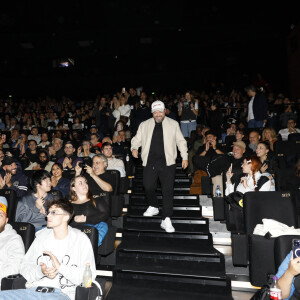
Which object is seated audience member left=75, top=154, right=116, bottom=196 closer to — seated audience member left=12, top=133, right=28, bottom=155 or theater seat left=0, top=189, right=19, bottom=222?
theater seat left=0, top=189, right=19, bottom=222

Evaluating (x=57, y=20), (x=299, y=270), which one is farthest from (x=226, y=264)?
(x=57, y=20)

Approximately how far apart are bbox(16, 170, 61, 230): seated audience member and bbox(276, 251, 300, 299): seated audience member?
2439 mm

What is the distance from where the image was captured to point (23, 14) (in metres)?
8.84

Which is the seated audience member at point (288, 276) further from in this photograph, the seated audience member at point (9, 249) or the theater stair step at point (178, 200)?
the theater stair step at point (178, 200)

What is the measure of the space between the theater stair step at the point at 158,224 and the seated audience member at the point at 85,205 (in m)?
0.67

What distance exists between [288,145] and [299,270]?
12.1 ft

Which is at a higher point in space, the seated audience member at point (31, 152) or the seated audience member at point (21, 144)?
the seated audience member at point (21, 144)

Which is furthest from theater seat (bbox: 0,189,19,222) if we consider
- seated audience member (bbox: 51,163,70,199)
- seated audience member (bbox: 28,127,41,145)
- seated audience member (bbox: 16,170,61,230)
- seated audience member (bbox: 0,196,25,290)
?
seated audience member (bbox: 28,127,41,145)

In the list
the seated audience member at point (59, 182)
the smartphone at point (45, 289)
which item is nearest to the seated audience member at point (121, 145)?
the seated audience member at point (59, 182)

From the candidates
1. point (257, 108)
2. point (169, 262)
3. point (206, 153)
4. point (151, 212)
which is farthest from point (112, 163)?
point (257, 108)

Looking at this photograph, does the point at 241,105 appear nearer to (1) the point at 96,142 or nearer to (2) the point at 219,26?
(2) the point at 219,26

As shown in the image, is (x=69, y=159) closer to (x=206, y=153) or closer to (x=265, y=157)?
(x=206, y=153)

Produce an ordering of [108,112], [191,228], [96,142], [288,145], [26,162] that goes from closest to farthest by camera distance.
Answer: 1. [191,228]
2. [288,145]
3. [26,162]
4. [96,142]
5. [108,112]

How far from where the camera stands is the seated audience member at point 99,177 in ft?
12.8
